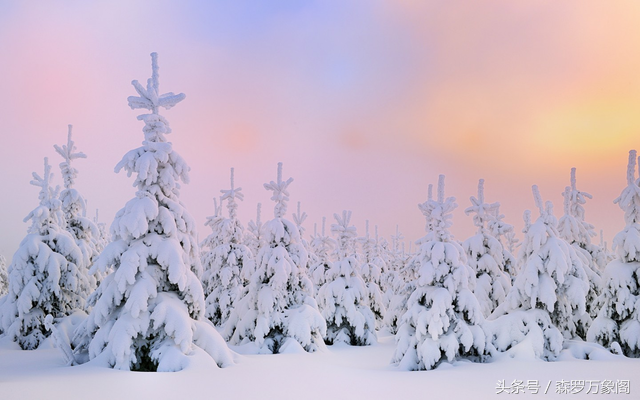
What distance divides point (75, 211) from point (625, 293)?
26.6 metres

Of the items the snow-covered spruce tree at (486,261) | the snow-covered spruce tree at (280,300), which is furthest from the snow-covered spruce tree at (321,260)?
the snow-covered spruce tree at (486,261)

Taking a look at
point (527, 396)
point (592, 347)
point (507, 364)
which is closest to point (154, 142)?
point (527, 396)

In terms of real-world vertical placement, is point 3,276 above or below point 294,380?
above

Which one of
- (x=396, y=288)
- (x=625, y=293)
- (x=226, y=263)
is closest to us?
(x=625, y=293)

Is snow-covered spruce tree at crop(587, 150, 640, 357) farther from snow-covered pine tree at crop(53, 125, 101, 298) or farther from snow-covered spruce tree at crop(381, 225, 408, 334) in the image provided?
snow-covered pine tree at crop(53, 125, 101, 298)

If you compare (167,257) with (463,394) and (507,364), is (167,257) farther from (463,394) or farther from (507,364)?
(507,364)

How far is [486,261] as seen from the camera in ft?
85.1

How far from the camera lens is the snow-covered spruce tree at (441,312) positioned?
54.0ft

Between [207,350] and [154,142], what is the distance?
21.4 feet

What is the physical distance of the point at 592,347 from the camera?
1819cm

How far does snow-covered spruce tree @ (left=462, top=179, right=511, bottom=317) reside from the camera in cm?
2591

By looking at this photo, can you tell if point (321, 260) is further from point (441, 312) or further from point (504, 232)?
point (441, 312)

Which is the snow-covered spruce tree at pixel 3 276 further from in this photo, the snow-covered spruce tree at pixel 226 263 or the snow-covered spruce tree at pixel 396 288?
the snow-covered spruce tree at pixel 396 288

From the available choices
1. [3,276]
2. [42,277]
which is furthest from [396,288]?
[3,276]
